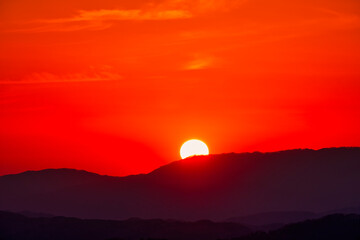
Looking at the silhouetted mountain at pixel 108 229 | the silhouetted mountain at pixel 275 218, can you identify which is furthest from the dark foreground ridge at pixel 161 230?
the silhouetted mountain at pixel 275 218

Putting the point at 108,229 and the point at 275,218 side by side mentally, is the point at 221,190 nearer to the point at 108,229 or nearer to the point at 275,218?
the point at 275,218

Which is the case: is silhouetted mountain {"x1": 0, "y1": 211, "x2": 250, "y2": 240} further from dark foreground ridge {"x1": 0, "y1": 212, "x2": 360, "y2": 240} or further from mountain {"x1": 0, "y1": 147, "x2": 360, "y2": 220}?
mountain {"x1": 0, "y1": 147, "x2": 360, "y2": 220}

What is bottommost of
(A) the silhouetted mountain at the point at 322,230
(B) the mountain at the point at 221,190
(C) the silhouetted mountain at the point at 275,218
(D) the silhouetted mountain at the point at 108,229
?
(A) the silhouetted mountain at the point at 322,230

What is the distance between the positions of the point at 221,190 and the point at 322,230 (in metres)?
81.8

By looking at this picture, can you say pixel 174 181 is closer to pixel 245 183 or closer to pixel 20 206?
pixel 245 183

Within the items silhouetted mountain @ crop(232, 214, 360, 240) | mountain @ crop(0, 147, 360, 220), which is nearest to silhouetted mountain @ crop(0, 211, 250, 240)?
silhouetted mountain @ crop(232, 214, 360, 240)

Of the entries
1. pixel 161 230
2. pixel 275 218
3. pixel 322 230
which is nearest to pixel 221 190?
pixel 275 218

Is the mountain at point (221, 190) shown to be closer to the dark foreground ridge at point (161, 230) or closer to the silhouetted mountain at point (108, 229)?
the silhouetted mountain at point (108, 229)

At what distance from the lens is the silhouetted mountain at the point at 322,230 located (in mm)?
60562

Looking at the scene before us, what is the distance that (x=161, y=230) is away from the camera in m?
77.8

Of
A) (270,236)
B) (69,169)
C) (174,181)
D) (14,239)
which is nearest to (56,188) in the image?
(69,169)

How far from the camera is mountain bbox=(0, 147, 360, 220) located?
139m

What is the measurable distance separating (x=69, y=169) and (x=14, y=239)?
86.6 meters

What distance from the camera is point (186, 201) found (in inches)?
5600
